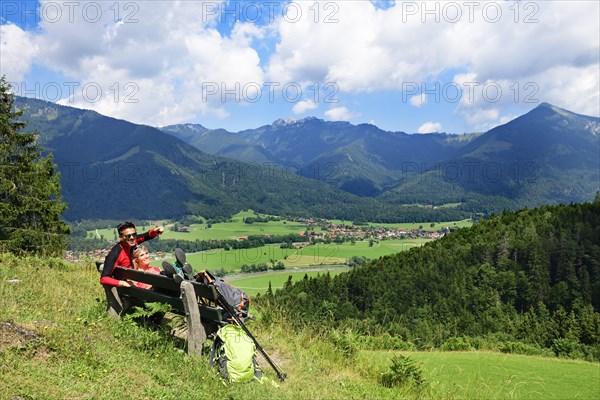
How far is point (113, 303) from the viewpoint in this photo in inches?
274

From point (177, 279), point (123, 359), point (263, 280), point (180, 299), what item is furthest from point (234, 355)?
point (263, 280)

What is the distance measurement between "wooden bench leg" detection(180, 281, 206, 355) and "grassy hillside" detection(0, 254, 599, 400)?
6.7 inches

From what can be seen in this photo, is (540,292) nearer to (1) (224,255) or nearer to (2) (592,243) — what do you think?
(2) (592,243)

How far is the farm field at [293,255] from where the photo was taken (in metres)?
115

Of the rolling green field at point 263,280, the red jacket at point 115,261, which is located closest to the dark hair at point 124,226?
the red jacket at point 115,261

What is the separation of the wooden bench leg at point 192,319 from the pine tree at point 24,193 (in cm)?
1841

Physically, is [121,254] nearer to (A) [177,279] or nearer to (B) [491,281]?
(A) [177,279]

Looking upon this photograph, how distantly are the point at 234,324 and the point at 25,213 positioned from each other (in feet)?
73.7

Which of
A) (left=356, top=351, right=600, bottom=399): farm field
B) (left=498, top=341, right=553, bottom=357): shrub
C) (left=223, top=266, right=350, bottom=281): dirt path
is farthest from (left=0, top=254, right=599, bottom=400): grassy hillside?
(left=223, top=266, right=350, bottom=281): dirt path

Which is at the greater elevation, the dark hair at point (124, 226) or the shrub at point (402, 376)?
the dark hair at point (124, 226)

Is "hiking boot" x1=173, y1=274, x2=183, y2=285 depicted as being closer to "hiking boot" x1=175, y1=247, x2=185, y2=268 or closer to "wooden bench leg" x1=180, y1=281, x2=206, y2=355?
"wooden bench leg" x1=180, y1=281, x2=206, y2=355

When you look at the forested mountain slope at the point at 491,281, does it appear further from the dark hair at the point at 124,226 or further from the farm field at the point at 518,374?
the dark hair at the point at 124,226

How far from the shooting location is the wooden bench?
232 inches

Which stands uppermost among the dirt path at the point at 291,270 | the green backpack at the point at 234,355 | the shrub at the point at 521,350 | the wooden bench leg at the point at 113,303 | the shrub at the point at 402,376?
the wooden bench leg at the point at 113,303
